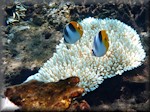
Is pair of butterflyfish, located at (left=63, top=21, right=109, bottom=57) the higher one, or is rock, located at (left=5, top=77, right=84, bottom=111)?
pair of butterflyfish, located at (left=63, top=21, right=109, bottom=57)

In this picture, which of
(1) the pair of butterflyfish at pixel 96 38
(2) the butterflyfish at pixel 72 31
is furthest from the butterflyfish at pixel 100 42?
(2) the butterflyfish at pixel 72 31

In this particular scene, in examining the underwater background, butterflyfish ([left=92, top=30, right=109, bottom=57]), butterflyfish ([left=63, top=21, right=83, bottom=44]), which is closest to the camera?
butterflyfish ([left=92, top=30, right=109, bottom=57])

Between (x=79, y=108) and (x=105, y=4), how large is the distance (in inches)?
145

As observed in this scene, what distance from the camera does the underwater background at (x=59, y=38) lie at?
134 inches

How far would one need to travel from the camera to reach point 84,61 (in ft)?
11.6

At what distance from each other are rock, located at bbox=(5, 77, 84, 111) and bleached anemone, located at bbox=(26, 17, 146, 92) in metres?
0.40

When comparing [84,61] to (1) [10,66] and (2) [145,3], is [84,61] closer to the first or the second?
(1) [10,66]

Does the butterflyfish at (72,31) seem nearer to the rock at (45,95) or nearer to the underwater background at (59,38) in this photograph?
the rock at (45,95)

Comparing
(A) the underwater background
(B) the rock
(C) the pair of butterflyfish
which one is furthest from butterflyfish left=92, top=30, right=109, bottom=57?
(A) the underwater background

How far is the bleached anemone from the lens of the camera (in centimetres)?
347

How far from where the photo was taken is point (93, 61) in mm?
3541

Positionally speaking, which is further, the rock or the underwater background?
the underwater background

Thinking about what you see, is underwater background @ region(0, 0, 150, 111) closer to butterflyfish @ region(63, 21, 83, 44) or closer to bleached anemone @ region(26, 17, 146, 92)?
bleached anemone @ region(26, 17, 146, 92)

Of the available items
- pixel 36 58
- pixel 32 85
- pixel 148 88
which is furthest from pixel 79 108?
pixel 36 58
